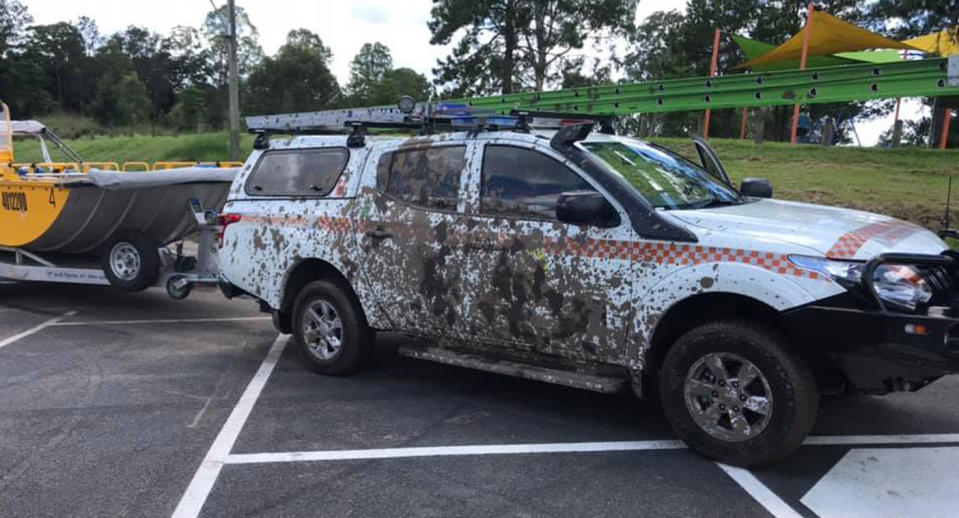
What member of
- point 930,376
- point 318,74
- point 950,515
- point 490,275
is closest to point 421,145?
point 490,275

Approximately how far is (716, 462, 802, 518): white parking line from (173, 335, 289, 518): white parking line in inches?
111

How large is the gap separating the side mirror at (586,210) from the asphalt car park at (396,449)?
1.37 metres

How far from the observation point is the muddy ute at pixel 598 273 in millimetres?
3762

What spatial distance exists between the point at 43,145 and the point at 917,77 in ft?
37.0

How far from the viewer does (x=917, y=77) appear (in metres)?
6.38

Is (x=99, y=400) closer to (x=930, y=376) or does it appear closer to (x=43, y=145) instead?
(x=930, y=376)

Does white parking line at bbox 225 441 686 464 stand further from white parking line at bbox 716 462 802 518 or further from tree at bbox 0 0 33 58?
tree at bbox 0 0 33 58

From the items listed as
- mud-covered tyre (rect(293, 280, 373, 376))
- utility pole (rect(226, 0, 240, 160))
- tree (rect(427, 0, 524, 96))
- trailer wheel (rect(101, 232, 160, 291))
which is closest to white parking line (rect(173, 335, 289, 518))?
mud-covered tyre (rect(293, 280, 373, 376))

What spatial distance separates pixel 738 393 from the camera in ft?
13.2

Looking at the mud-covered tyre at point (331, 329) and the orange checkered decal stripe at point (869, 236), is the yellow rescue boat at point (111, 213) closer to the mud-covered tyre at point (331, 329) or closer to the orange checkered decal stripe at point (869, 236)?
the mud-covered tyre at point (331, 329)

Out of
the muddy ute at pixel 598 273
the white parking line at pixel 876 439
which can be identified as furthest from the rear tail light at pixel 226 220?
the white parking line at pixel 876 439

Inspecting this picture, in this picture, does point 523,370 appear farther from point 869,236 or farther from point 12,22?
point 12,22

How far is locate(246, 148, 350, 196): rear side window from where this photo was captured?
19.4 feet

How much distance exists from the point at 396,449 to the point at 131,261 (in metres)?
4.94
